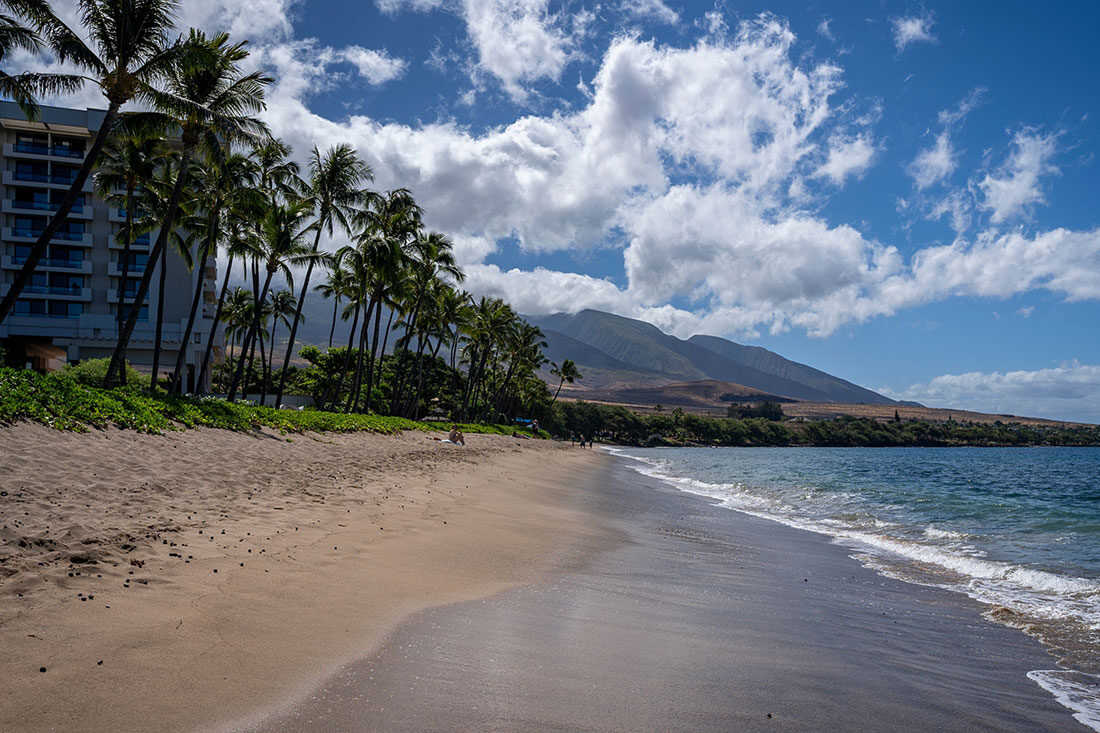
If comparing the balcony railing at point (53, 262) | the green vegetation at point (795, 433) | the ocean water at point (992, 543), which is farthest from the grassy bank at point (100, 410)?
the green vegetation at point (795, 433)

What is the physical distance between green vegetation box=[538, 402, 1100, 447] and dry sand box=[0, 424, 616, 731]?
116528 millimetres

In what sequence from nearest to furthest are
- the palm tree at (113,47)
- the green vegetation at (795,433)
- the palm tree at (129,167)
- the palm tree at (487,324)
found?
the palm tree at (113,47)
the palm tree at (129,167)
the palm tree at (487,324)
the green vegetation at (795,433)

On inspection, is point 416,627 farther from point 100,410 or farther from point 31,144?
point 31,144

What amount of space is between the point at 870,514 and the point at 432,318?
4083 centimetres

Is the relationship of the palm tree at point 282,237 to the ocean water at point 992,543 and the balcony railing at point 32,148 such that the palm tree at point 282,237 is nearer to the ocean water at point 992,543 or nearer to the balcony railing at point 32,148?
Result: the ocean water at point 992,543

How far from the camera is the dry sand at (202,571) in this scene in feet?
12.1

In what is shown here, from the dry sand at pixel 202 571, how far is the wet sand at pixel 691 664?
45 cm

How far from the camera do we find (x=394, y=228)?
41.2m

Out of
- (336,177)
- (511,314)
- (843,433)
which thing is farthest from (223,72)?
(843,433)

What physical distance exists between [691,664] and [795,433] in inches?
6177

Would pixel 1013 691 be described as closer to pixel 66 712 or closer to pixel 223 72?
pixel 66 712

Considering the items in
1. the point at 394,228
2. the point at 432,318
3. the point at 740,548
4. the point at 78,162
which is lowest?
the point at 740,548

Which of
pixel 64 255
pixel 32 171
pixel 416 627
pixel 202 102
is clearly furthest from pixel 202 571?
pixel 32 171

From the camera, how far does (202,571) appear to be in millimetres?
5648
